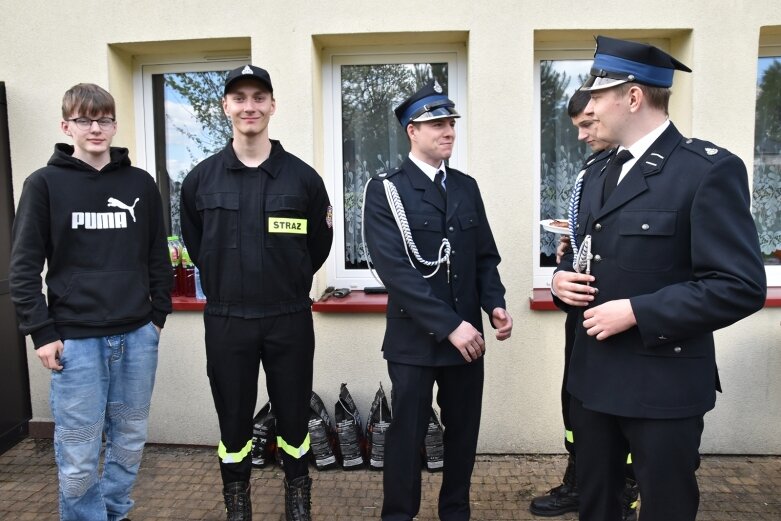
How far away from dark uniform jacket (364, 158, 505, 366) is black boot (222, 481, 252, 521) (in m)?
0.98

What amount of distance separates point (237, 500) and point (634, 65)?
8.32 ft

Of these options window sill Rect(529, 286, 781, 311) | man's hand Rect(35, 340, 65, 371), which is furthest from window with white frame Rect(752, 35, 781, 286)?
man's hand Rect(35, 340, 65, 371)

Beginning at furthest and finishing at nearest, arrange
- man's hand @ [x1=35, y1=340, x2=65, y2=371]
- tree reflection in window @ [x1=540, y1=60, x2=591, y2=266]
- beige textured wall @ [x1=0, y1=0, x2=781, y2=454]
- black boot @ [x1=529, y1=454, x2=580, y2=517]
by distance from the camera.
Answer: tree reflection in window @ [x1=540, y1=60, x2=591, y2=266], beige textured wall @ [x1=0, y1=0, x2=781, y2=454], black boot @ [x1=529, y1=454, x2=580, y2=517], man's hand @ [x1=35, y1=340, x2=65, y2=371]

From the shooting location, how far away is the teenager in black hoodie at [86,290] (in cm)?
254

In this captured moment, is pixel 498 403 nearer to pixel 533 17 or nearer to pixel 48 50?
pixel 533 17

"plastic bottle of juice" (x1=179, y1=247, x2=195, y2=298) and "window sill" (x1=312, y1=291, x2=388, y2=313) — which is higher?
"plastic bottle of juice" (x1=179, y1=247, x2=195, y2=298)

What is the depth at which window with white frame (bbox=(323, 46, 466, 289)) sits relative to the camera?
4.10m

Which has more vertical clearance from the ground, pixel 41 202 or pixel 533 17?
pixel 533 17

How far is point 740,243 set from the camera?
1667 millimetres

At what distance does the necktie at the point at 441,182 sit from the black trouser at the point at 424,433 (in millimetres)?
813

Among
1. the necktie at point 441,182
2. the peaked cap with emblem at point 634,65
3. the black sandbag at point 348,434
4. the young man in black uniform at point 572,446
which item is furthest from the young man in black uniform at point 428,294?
the black sandbag at point 348,434

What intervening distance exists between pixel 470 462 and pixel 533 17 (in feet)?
8.82

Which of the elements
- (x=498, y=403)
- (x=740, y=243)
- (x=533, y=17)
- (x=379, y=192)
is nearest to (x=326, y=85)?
(x=533, y=17)

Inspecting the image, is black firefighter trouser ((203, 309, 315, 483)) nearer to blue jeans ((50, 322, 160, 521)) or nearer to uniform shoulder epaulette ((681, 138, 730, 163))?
blue jeans ((50, 322, 160, 521))
